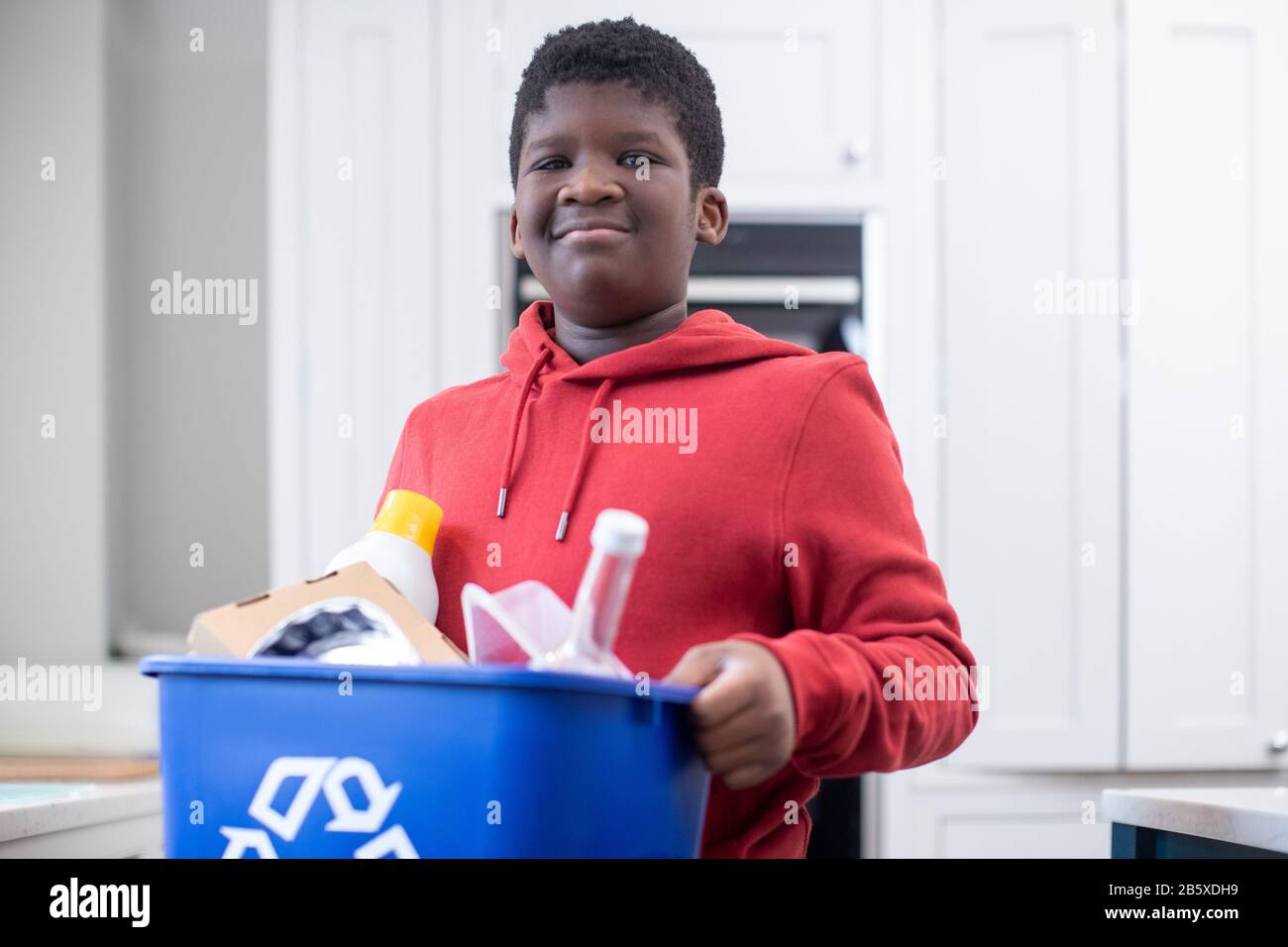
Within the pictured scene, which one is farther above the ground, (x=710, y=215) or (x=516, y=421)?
(x=710, y=215)

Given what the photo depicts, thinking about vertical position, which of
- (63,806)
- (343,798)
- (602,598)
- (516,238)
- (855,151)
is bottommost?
(63,806)

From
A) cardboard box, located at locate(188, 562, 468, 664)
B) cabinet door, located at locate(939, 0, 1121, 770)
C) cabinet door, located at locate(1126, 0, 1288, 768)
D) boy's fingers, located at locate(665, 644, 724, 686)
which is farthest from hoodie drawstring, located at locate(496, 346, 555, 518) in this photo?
cabinet door, located at locate(1126, 0, 1288, 768)

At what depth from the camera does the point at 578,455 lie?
0.86m

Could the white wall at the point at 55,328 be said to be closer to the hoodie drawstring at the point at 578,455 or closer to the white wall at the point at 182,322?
the white wall at the point at 182,322

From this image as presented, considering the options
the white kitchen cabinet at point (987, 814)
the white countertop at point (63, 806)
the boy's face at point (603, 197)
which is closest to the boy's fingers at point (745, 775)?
the boy's face at point (603, 197)

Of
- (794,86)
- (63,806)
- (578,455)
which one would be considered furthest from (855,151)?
(63,806)

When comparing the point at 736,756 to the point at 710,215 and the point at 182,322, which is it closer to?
the point at 710,215

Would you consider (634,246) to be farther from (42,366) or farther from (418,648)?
(42,366)

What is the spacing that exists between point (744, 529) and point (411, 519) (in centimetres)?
23

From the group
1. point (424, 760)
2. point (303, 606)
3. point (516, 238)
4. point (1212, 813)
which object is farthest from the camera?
point (1212, 813)

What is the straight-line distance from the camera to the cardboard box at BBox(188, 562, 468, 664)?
28.5 inches

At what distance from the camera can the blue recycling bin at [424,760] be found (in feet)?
1.94

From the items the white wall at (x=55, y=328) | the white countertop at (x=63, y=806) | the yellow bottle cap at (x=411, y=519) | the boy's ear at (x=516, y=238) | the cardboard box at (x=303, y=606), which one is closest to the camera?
the cardboard box at (x=303, y=606)

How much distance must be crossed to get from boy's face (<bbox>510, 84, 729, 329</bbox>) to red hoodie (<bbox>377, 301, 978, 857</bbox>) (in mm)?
56
